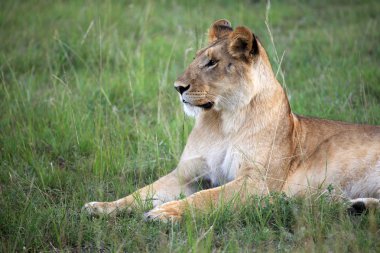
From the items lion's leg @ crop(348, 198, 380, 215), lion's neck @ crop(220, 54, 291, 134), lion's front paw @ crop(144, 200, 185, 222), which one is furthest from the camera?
lion's neck @ crop(220, 54, 291, 134)

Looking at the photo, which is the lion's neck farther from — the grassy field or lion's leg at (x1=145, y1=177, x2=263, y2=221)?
lion's leg at (x1=145, y1=177, x2=263, y2=221)

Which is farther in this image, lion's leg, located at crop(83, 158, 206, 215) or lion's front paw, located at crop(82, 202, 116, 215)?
lion's leg, located at crop(83, 158, 206, 215)

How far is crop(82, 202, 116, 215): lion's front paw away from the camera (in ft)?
12.0

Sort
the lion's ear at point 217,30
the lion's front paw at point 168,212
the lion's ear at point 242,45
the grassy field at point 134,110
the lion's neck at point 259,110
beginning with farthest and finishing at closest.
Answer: the lion's ear at point 217,30, the lion's neck at point 259,110, the lion's ear at point 242,45, the lion's front paw at point 168,212, the grassy field at point 134,110

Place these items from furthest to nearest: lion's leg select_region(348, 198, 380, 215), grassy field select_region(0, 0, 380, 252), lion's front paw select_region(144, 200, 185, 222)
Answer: lion's leg select_region(348, 198, 380, 215) → lion's front paw select_region(144, 200, 185, 222) → grassy field select_region(0, 0, 380, 252)

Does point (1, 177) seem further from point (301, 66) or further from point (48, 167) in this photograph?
point (301, 66)

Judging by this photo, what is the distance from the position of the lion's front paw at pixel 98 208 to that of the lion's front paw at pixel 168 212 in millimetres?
276

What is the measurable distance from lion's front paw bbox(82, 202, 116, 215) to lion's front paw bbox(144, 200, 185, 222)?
A: 28cm

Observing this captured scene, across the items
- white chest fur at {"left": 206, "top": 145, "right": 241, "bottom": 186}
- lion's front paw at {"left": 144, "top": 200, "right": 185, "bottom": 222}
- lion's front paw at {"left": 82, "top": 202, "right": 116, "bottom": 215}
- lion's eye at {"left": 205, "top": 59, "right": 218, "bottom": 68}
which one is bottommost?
lion's front paw at {"left": 82, "top": 202, "right": 116, "bottom": 215}

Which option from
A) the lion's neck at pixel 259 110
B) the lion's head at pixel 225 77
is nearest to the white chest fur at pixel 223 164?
the lion's neck at pixel 259 110

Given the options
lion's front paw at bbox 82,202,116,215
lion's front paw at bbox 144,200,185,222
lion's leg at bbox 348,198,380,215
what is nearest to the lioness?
lion's front paw at bbox 82,202,116,215

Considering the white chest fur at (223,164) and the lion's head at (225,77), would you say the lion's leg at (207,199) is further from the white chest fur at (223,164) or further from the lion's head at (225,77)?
the lion's head at (225,77)

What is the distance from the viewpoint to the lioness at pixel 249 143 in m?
3.77

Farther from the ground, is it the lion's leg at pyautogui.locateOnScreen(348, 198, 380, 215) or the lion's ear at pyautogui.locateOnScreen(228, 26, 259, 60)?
the lion's ear at pyautogui.locateOnScreen(228, 26, 259, 60)
